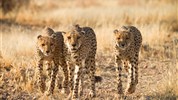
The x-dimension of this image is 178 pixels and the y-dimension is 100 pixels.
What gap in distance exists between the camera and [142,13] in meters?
18.6

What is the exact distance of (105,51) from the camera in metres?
12.3

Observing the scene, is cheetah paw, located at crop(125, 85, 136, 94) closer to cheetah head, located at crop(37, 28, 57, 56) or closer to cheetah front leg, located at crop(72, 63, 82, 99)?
cheetah front leg, located at crop(72, 63, 82, 99)

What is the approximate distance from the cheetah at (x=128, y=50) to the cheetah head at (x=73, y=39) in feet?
2.18

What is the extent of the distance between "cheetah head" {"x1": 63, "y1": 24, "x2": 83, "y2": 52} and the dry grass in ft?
2.93

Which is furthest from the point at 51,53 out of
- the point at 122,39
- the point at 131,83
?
the point at 131,83

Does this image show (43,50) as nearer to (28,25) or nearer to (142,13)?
(28,25)

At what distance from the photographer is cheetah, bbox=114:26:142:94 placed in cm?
849

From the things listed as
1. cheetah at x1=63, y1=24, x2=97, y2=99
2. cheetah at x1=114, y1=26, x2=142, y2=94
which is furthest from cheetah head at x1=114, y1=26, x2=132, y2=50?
cheetah at x1=63, y1=24, x2=97, y2=99

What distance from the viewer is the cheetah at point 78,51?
26.7 feet

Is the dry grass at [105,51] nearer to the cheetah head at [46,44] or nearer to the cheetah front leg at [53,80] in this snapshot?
the cheetah front leg at [53,80]

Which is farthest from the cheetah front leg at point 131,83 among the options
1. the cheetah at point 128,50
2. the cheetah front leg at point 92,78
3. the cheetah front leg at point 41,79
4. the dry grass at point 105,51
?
the cheetah front leg at point 41,79

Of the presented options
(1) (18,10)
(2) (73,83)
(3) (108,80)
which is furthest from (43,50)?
(1) (18,10)

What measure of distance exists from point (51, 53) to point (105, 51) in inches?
155

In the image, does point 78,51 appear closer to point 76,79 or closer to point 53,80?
point 76,79
